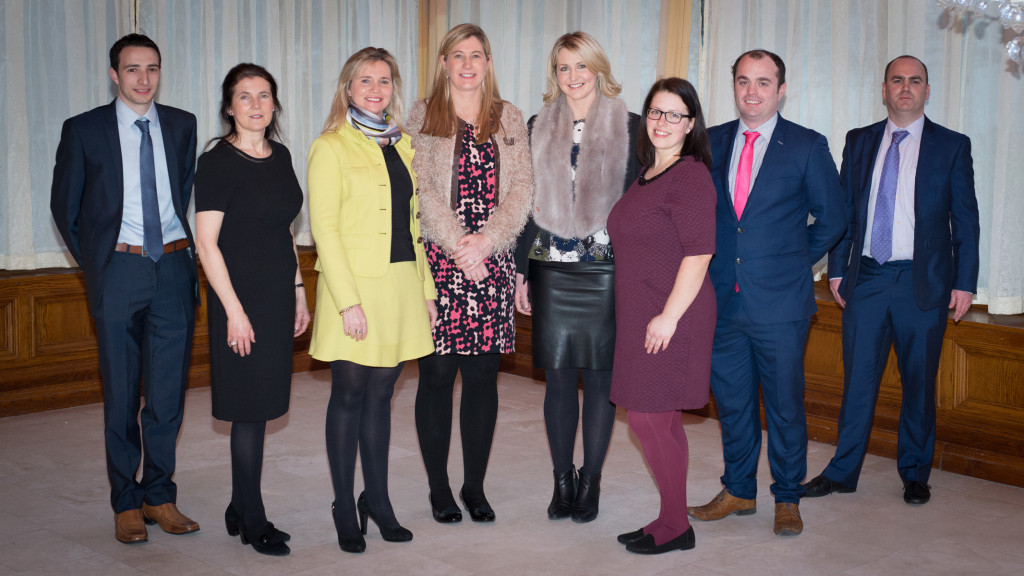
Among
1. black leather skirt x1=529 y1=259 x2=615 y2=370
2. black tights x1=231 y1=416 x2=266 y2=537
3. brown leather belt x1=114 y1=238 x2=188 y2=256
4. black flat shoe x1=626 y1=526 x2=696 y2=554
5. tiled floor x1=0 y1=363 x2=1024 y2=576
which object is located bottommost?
tiled floor x1=0 y1=363 x2=1024 y2=576

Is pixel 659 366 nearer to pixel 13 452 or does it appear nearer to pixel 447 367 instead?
pixel 447 367

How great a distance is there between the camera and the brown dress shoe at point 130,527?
3662mm

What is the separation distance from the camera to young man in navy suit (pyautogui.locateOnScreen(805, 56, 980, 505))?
A: 13.9ft

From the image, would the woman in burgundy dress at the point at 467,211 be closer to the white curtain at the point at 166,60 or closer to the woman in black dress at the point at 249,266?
the woman in black dress at the point at 249,266

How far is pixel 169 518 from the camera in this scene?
3.79 metres

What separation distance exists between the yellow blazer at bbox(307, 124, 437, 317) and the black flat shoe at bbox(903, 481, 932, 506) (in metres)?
2.41

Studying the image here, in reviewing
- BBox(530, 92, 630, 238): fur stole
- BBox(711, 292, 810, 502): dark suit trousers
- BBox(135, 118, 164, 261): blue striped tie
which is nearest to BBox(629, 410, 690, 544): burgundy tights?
BBox(711, 292, 810, 502): dark suit trousers

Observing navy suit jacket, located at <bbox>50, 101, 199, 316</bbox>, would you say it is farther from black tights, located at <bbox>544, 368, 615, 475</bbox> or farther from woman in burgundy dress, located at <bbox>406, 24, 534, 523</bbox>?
black tights, located at <bbox>544, 368, 615, 475</bbox>

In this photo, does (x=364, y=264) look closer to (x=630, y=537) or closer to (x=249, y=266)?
(x=249, y=266)

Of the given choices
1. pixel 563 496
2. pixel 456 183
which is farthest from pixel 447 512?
pixel 456 183

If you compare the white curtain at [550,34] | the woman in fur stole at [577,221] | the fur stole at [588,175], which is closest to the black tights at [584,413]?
the woman in fur stole at [577,221]

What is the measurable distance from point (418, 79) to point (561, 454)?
4528 mm

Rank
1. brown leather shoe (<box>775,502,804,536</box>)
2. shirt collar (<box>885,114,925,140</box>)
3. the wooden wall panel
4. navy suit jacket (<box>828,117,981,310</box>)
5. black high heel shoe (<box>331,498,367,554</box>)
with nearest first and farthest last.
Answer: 1. black high heel shoe (<box>331,498,367,554</box>)
2. brown leather shoe (<box>775,502,804,536</box>)
3. navy suit jacket (<box>828,117,981,310</box>)
4. shirt collar (<box>885,114,925,140</box>)
5. the wooden wall panel

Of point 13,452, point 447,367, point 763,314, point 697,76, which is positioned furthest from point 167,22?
point 763,314
